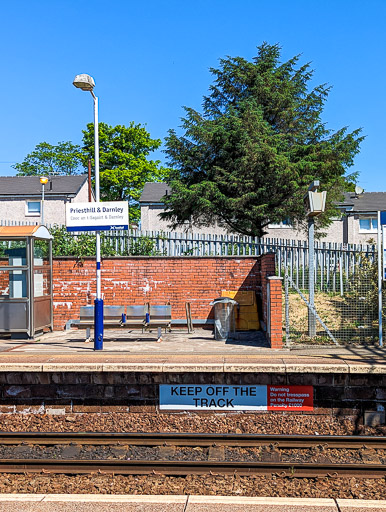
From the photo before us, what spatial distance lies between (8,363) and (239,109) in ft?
55.3

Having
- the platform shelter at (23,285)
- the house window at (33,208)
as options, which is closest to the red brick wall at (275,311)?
the platform shelter at (23,285)

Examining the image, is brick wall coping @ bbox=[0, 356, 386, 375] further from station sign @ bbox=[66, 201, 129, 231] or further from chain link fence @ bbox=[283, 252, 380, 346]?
station sign @ bbox=[66, 201, 129, 231]

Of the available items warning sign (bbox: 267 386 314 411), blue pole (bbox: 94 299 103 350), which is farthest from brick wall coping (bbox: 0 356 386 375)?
blue pole (bbox: 94 299 103 350)

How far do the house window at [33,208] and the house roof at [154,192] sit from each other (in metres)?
7.16

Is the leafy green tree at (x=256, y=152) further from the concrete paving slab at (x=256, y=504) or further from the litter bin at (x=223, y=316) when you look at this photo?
the concrete paving slab at (x=256, y=504)

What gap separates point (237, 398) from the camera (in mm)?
8680

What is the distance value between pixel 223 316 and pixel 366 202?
26184 millimetres

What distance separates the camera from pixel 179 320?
14.3 meters

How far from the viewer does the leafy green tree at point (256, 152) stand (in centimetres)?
2028

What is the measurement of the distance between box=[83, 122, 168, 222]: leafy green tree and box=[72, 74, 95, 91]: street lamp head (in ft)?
96.9

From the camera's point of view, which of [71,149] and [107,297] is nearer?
[107,297]

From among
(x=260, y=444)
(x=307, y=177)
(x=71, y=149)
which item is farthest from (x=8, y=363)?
(x=71, y=149)

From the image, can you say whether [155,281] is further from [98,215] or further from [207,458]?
[207,458]

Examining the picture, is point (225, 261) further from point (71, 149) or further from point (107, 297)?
point (71, 149)
